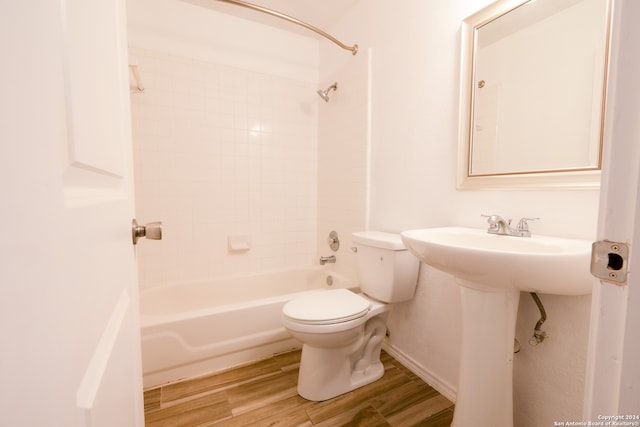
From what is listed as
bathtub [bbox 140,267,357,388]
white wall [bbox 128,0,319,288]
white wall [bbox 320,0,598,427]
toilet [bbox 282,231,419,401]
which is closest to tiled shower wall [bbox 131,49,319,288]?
white wall [bbox 128,0,319,288]


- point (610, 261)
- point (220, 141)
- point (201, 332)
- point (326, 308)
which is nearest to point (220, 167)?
point (220, 141)

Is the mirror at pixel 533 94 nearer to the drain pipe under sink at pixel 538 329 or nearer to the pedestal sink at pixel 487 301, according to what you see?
the pedestal sink at pixel 487 301

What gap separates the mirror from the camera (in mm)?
877

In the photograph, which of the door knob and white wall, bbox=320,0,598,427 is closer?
the door knob

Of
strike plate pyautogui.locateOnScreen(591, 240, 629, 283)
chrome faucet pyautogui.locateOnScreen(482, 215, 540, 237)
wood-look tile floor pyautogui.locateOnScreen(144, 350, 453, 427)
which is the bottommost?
wood-look tile floor pyautogui.locateOnScreen(144, 350, 453, 427)

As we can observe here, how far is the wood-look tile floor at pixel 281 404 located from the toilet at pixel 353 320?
0.23 feet

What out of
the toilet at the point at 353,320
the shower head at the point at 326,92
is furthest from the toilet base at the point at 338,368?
the shower head at the point at 326,92

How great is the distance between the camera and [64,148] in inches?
9.7

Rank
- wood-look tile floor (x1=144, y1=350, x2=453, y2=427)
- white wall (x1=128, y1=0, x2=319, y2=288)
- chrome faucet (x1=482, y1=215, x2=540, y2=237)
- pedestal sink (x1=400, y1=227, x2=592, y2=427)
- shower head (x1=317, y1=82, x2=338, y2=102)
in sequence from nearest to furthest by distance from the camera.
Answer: pedestal sink (x1=400, y1=227, x2=592, y2=427) → chrome faucet (x1=482, y1=215, x2=540, y2=237) → wood-look tile floor (x1=144, y1=350, x2=453, y2=427) → white wall (x1=128, y1=0, x2=319, y2=288) → shower head (x1=317, y1=82, x2=338, y2=102)

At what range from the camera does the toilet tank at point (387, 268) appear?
55.9 inches

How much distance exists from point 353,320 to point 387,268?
335 millimetres

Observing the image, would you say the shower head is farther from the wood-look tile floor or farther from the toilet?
the wood-look tile floor

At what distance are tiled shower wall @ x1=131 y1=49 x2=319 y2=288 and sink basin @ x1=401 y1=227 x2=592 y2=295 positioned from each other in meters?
1.55

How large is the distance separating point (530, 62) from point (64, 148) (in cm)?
139
